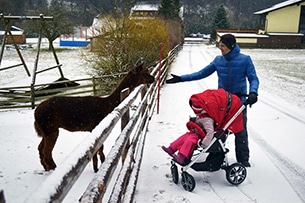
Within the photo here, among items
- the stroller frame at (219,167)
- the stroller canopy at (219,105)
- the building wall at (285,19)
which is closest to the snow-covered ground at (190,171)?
the stroller frame at (219,167)

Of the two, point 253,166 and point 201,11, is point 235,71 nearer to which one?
point 253,166

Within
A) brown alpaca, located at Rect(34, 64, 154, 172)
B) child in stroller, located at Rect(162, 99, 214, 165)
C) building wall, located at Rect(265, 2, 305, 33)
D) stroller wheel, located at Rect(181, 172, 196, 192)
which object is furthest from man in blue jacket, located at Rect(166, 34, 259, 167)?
building wall, located at Rect(265, 2, 305, 33)

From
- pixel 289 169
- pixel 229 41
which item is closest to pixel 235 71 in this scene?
pixel 229 41

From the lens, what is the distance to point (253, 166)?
181 inches

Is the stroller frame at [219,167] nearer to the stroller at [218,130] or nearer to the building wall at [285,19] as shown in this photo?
the stroller at [218,130]

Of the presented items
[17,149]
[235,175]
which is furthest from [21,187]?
[235,175]

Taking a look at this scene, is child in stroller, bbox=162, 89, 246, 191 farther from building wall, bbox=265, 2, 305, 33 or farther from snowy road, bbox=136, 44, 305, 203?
building wall, bbox=265, 2, 305, 33

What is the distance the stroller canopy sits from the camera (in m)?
3.60

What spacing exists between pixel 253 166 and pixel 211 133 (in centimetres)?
151

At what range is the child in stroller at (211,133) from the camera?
360cm

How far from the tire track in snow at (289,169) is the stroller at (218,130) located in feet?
2.43

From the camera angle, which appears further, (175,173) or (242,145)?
(242,145)

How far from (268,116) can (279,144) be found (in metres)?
2.45

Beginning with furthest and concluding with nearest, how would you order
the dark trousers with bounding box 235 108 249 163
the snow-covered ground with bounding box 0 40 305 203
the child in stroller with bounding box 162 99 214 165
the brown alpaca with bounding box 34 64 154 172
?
the dark trousers with bounding box 235 108 249 163 < the brown alpaca with bounding box 34 64 154 172 < the snow-covered ground with bounding box 0 40 305 203 < the child in stroller with bounding box 162 99 214 165
